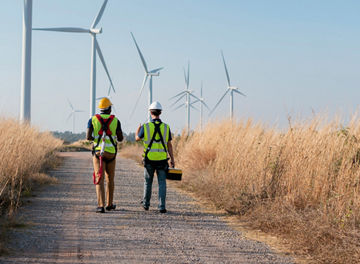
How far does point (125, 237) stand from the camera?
269 inches

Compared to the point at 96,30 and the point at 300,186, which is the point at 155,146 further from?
the point at 96,30

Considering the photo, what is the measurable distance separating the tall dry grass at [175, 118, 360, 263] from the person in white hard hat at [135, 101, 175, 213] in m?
1.46

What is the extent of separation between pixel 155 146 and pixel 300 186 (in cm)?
290

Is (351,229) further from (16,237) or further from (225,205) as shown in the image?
(16,237)

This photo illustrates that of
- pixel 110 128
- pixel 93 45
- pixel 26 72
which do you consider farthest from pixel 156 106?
pixel 93 45

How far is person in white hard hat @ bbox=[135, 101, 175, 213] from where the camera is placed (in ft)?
30.3

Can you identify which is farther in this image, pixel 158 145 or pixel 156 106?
pixel 158 145

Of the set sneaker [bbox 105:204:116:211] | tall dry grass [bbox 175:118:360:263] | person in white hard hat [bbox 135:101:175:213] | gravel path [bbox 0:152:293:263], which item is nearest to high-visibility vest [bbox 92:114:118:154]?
person in white hard hat [bbox 135:101:175:213]

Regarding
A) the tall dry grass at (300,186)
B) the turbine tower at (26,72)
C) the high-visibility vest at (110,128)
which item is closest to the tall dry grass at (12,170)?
the high-visibility vest at (110,128)

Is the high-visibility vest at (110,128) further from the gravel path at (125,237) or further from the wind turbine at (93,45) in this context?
the wind turbine at (93,45)

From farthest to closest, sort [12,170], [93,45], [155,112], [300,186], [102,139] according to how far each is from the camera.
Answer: [93,45], [12,170], [155,112], [102,139], [300,186]

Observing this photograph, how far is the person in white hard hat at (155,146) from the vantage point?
923 cm

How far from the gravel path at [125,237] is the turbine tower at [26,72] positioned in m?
11.4

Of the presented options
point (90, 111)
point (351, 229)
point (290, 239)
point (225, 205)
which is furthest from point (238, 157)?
Answer: point (90, 111)
